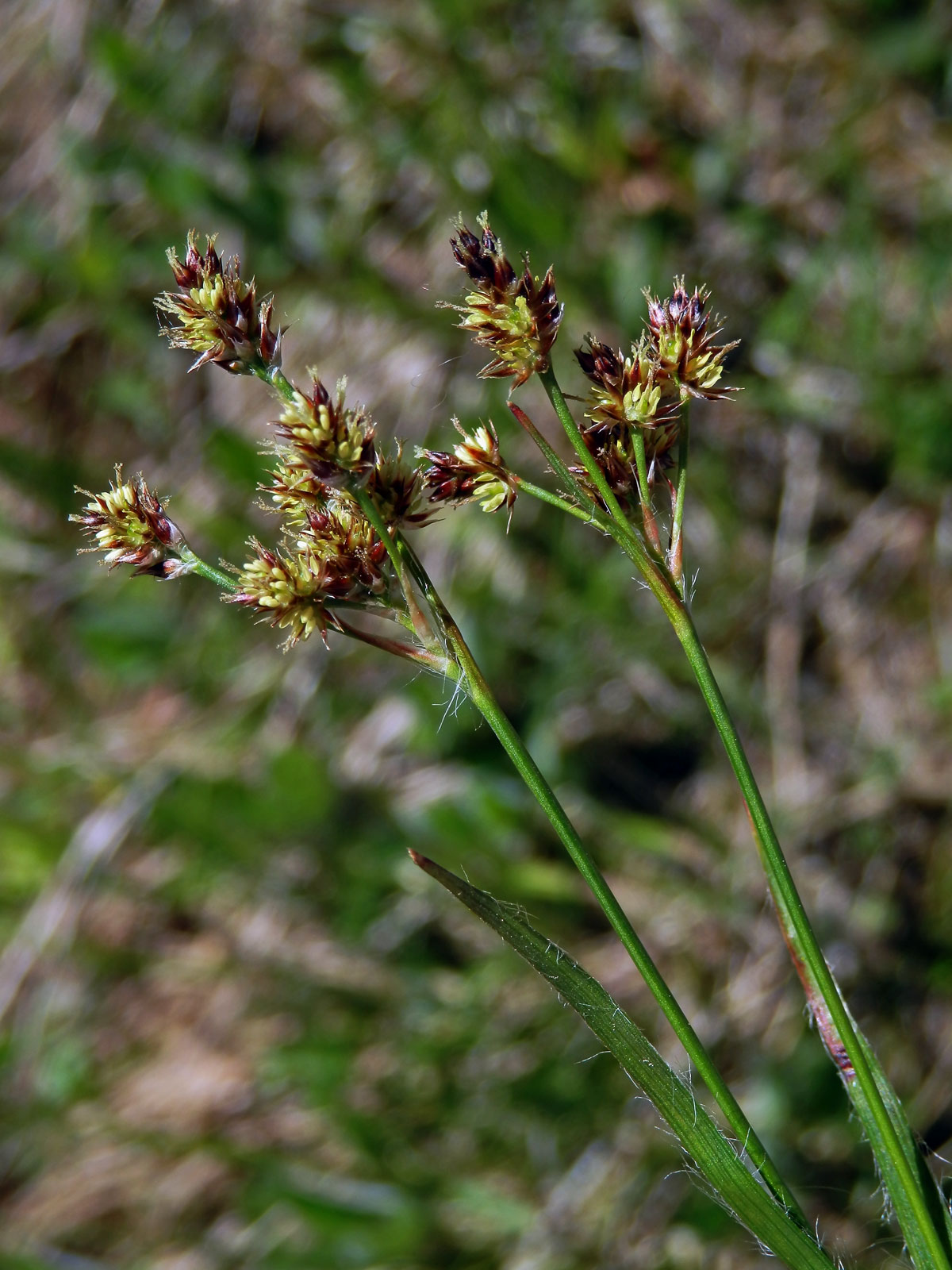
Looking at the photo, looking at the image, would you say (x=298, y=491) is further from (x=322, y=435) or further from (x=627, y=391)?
(x=627, y=391)

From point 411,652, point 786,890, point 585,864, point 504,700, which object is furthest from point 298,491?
point 504,700

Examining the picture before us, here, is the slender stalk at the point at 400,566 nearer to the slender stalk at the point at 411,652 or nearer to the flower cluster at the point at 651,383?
the slender stalk at the point at 411,652

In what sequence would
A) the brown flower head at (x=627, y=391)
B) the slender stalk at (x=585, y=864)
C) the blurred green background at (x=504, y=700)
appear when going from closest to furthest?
the slender stalk at (x=585, y=864)
the brown flower head at (x=627, y=391)
the blurred green background at (x=504, y=700)

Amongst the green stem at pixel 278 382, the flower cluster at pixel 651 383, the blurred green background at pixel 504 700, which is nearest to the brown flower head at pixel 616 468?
the flower cluster at pixel 651 383

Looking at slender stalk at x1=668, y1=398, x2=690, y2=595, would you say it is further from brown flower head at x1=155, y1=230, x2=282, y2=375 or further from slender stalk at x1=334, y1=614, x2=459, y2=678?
brown flower head at x1=155, y1=230, x2=282, y2=375

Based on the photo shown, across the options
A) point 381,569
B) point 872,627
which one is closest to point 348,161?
point 872,627
